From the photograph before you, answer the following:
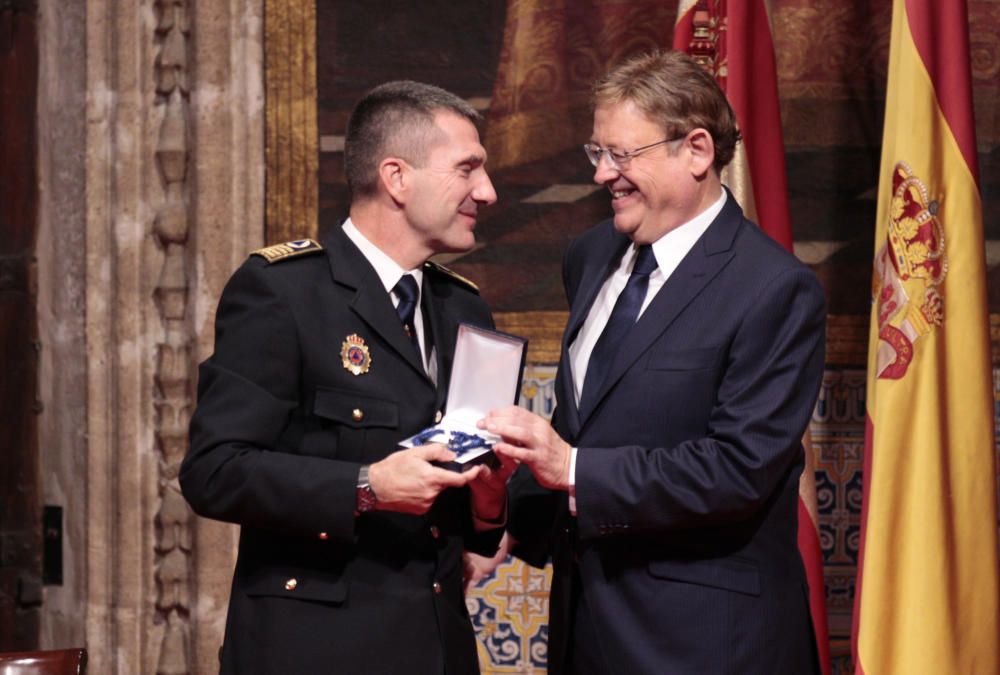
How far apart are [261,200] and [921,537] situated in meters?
2.34

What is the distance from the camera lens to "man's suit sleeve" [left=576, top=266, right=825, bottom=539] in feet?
7.32

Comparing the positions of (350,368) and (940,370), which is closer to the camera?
(350,368)

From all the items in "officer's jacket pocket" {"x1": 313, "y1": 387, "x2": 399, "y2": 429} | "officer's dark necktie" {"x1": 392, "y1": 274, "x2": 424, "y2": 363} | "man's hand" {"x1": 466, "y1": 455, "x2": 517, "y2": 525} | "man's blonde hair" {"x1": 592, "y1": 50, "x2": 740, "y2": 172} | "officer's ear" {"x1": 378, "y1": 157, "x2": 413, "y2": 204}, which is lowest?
"man's hand" {"x1": 466, "y1": 455, "x2": 517, "y2": 525}

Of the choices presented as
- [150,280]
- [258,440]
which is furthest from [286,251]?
[150,280]

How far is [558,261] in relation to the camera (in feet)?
13.3

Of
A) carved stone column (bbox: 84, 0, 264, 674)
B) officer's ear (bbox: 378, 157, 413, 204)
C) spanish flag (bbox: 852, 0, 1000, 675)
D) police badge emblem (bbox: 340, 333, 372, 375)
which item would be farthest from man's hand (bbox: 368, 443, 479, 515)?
carved stone column (bbox: 84, 0, 264, 674)

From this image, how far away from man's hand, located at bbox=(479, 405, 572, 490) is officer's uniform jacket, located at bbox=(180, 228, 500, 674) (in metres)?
0.21

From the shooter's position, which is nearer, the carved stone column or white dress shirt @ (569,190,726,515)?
white dress shirt @ (569,190,726,515)

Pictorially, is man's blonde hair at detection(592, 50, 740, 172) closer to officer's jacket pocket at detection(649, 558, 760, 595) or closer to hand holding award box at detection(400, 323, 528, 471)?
hand holding award box at detection(400, 323, 528, 471)

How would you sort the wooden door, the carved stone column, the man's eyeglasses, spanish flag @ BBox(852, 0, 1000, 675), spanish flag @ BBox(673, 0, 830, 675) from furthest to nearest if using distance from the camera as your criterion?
the wooden door, the carved stone column, spanish flag @ BBox(673, 0, 830, 675), spanish flag @ BBox(852, 0, 1000, 675), the man's eyeglasses

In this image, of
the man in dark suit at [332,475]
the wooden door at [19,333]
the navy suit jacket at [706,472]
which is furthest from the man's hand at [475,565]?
the wooden door at [19,333]

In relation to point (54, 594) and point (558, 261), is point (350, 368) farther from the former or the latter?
point (54, 594)

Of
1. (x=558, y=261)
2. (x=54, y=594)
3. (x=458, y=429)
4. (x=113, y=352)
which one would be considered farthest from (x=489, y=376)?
(x=54, y=594)

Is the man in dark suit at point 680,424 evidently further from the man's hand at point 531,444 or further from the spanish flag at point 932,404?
the spanish flag at point 932,404
